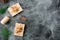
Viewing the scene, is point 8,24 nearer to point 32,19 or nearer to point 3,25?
point 3,25

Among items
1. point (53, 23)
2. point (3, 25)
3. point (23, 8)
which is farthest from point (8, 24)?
point (53, 23)

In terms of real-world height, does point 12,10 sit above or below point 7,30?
above

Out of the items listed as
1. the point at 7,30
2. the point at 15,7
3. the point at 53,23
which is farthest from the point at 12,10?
the point at 53,23

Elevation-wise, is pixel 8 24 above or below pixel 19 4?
below

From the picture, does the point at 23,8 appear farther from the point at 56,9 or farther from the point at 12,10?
the point at 56,9

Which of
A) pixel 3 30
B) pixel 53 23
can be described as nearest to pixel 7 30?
pixel 3 30
